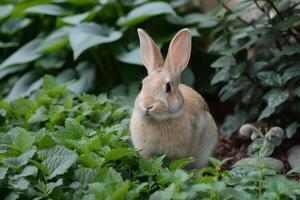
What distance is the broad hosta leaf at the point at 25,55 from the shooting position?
699 cm

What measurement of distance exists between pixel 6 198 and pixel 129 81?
3.40m

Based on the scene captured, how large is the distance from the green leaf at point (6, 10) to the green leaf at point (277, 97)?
3.76 meters

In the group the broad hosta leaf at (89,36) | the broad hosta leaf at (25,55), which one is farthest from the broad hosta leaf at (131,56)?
the broad hosta leaf at (25,55)

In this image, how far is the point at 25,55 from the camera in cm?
Result: 712

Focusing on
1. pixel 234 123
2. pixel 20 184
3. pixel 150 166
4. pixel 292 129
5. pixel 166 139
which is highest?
pixel 20 184

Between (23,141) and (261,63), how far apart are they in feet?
8.77

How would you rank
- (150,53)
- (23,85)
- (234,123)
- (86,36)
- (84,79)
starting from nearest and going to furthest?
(150,53) → (234,123) → (86,36) → (84,79) → (23,85)

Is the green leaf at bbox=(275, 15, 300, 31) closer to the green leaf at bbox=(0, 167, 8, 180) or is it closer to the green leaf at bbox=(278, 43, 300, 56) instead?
the green leaf at bbox=(278, 43, 300, 56)

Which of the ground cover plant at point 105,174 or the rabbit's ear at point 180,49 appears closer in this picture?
the ground cover plant at point 105,174

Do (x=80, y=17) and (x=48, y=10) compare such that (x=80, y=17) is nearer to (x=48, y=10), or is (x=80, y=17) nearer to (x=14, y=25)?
(x=48, y=10)

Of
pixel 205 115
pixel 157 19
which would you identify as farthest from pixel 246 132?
pixel 157 19

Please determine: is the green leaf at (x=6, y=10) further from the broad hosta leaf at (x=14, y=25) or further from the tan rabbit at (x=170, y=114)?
the tan rabbit at (x=170, y=114)

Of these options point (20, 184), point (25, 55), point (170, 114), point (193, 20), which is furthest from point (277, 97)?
point (25, 55)

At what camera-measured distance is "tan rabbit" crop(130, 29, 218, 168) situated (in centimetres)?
427
